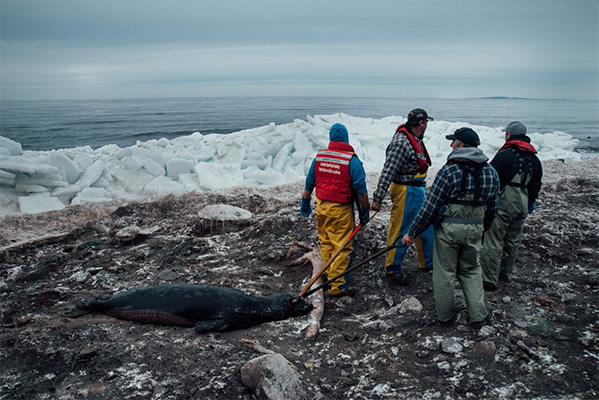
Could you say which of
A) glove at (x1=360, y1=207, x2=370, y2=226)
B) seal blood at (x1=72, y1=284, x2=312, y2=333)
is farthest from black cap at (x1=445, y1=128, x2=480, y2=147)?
seal blood at (x1=72, y1=284, x2=312, y2=333)

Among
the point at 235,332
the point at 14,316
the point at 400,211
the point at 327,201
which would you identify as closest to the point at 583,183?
the point at 400,211

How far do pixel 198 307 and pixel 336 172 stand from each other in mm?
1818

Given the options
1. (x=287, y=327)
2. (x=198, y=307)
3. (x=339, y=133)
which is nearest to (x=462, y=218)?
(x=339, y=133)

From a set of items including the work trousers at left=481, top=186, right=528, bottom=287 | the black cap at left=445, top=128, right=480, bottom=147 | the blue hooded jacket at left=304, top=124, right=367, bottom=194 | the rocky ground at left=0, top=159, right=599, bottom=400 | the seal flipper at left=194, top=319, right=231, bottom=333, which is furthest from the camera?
the work trousers at left=481, top=186, right=528, bottom=287

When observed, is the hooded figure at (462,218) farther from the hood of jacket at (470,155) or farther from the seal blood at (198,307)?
the seal blood at (198,307)

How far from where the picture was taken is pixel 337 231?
427cm

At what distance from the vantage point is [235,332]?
3705mm

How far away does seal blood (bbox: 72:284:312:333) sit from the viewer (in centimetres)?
380

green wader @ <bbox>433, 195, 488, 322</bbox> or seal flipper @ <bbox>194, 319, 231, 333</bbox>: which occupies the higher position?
green wader @ <bbox>433, 195, 488, 322</bbox>

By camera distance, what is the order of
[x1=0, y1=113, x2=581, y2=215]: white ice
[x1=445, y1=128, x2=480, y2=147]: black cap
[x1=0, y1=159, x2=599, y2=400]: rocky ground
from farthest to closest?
[x1=0, y1=113, x2=581, y2=215]: white ice < [x1=445, y1=128, x2=480, y2=147]: black cap < [x1=0, y1=159, x2=599, y2=400]: rocky ground

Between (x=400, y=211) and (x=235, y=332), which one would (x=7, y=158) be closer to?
(x=235, y=332)

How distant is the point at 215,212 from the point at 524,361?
4801mm

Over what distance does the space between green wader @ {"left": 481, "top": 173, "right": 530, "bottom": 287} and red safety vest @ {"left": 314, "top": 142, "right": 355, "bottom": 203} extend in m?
1.51

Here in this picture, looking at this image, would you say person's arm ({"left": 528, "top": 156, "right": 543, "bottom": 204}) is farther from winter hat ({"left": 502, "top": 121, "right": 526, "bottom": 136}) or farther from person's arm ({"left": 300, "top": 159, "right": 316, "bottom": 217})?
person's arm ({"left": 300, "top": 159, "right": 316, "bottom": 217})
